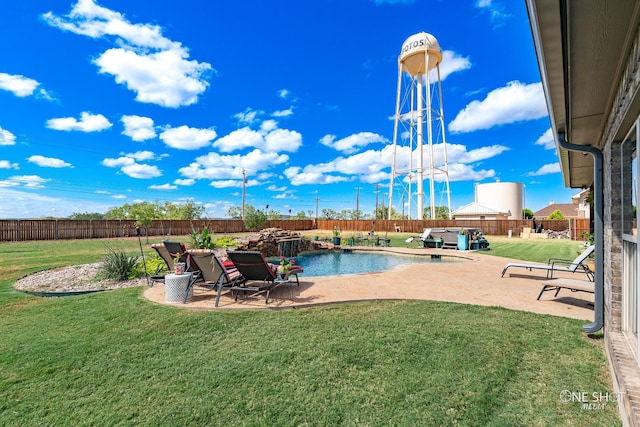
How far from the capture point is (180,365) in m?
3.00

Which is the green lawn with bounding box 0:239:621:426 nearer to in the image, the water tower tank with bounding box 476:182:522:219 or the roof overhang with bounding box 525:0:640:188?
the roof overhang with bounding box 525:0:640:188

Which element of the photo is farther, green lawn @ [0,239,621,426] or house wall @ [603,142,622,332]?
house wall @ [603,142,622,332]

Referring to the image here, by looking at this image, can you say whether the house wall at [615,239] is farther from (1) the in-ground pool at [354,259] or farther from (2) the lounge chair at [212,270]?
(1) the in-ground pool at [354,259]

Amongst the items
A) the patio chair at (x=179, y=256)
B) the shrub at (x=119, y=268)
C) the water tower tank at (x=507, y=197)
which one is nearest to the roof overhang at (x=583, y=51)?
the patio chair at (x=179, y=256)

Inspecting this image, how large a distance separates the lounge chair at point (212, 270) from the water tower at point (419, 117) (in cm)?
3229

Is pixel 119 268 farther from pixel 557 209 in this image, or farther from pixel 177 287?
pixel 557 209

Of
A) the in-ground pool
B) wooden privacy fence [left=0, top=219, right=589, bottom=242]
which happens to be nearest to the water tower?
wooden privacy fence [left=0, top=219, right=589, bottom=242]

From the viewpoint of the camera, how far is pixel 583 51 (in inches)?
78.1

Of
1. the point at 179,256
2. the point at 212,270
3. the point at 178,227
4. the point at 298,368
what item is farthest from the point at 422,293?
the point at 178,227

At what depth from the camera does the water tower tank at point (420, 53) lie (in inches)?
1300

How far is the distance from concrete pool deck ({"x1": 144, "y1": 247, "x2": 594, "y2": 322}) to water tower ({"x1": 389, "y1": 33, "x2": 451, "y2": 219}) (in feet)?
93.7

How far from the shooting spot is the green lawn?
2283 millimetres

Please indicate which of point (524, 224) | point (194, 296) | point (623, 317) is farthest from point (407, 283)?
point (524, 224)

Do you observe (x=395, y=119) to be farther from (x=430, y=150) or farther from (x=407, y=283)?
(x=407, y=283)
